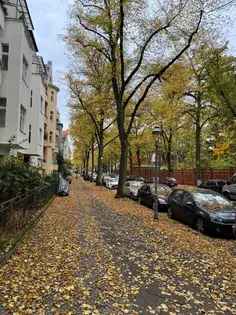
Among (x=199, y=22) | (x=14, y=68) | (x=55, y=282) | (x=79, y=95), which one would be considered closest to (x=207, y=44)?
(x=199, y=22)

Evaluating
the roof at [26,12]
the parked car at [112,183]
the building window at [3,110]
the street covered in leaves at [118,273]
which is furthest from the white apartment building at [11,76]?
the parked car at [112,183]

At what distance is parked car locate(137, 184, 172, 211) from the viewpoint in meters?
21.0

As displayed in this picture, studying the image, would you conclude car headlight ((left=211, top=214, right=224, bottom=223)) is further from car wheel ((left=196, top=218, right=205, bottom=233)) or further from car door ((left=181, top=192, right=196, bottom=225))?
car door ((left=181, top=192, right=196, bottom=225))

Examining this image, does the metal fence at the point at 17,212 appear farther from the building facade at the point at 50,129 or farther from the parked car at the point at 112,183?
the building facade at the point at 50,129

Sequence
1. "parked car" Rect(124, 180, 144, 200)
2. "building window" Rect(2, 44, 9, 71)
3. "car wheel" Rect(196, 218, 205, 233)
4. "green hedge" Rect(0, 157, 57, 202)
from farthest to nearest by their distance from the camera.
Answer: "parked car" Rect(124, 180, 144, 200)
"building window" Rect(2, 44, 9, 71)
"car wheel" Rect(196, 218, 205, 233)
"green hedge" Rect(0, 157, 57, 202)

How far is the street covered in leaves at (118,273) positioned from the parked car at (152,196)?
7659 millimetres

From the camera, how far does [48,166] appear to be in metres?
58.1

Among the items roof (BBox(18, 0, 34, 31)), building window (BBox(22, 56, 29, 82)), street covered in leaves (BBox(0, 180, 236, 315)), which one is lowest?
street covered in leaves (BBox(0, 180, 236, 315))

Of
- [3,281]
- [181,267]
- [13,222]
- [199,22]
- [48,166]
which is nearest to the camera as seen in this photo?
[3,281]

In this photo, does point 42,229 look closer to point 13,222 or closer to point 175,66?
point 13,222

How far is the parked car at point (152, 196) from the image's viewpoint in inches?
825

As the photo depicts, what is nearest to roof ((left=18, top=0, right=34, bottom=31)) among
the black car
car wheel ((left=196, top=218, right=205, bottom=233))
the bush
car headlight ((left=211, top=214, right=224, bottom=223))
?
the bush

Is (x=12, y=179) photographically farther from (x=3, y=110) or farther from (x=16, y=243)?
(x=3, y=110)

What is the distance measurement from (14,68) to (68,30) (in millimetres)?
6382
